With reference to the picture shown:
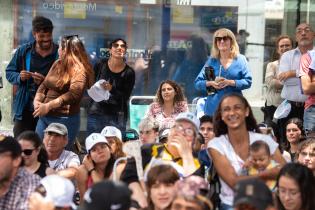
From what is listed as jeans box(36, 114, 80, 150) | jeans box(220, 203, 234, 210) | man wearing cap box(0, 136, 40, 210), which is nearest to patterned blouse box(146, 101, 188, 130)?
jeans box(36, 114, 80, 150)

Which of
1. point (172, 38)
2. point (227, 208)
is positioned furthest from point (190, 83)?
point (227, 208)

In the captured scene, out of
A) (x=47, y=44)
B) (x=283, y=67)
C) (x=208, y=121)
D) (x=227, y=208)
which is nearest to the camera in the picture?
(x=227, y=208)

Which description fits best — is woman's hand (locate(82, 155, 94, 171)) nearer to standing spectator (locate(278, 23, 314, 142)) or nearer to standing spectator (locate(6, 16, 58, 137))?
standing spectator (locate(6, 16, 58, 137))

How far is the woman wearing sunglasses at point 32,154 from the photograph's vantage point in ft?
22.6

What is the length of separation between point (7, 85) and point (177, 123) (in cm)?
476

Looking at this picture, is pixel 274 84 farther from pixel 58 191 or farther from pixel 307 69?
pixel 58 191

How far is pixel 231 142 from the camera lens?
21.5 ft

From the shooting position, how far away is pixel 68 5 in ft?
36.3

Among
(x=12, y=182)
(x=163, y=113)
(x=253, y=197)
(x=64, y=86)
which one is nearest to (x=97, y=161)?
(x=64, y=86)

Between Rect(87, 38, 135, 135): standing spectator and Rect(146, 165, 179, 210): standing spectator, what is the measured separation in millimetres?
3263

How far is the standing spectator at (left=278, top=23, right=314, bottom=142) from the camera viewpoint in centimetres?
896

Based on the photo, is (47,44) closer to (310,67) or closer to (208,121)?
(208,121)

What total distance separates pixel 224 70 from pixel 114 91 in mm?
1250

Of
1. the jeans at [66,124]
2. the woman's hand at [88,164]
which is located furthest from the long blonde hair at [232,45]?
the woman's hand at [88,164]
